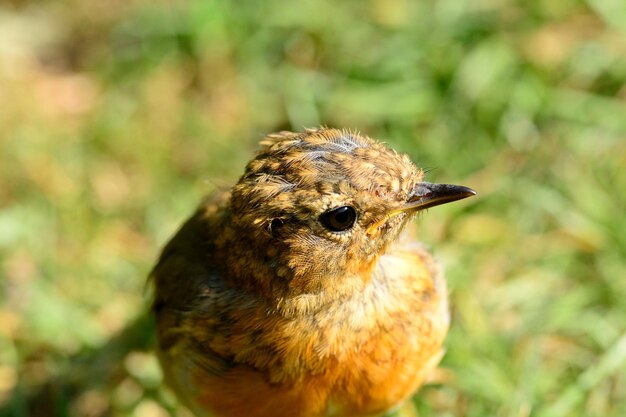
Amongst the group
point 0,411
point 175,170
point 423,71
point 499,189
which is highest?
point 423,71

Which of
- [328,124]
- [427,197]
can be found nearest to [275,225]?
[427,197]

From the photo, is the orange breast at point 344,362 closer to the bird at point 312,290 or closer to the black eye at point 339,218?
the bird at point 312,290

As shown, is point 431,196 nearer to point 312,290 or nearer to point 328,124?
point 312,290

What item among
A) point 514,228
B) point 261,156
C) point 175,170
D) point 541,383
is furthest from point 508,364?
point 175,170

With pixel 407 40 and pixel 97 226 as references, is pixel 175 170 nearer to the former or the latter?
pixel 97 226

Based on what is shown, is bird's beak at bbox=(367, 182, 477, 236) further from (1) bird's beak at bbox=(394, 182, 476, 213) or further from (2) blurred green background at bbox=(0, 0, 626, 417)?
(2) blurred green background at bbox=(0, 0, 626, 417)

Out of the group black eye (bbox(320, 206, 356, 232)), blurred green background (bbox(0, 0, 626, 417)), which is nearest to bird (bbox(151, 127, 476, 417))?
black eye (bbox(320, 206, 356, 232))

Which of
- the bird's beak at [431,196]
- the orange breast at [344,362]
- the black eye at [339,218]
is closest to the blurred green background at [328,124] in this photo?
the orange breast at [344,362]
